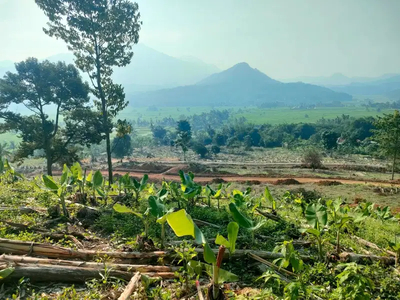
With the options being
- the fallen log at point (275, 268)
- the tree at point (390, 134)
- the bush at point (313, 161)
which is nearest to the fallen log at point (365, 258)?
the fallen log at point (275, 268)

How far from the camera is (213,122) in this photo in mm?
134375

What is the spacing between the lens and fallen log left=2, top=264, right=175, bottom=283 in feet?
11.2

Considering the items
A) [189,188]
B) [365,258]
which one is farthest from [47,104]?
[365,258]

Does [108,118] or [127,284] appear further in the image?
[108,118]

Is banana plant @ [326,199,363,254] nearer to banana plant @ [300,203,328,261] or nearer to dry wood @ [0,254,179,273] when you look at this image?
banana plant @ [300,203,328,261]

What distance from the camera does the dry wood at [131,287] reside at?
9.93ft

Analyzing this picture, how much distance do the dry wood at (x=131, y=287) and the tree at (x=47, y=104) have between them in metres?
16.8

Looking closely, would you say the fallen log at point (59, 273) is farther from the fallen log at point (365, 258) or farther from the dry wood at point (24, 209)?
the fallen log at point (365, 258)

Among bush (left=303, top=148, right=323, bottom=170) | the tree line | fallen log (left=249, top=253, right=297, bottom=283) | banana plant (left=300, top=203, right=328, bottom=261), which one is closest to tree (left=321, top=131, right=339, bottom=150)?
bush (left=303, top=148, right=323, bottom=170)

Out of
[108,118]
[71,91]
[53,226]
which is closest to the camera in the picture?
[53,226]

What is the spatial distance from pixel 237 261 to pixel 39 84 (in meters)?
18.8

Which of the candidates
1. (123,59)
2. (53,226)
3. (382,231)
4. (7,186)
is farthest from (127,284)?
(123,59)

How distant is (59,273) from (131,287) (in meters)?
0.99

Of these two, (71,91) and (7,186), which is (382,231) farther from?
(71,91)
